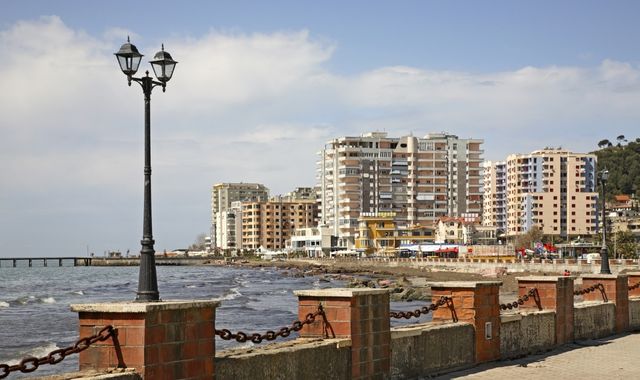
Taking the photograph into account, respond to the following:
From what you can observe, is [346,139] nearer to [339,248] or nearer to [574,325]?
[339,248]

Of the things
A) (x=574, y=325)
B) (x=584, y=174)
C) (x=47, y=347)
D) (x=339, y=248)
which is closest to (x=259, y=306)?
(x=47, y=347)

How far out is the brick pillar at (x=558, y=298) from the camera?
15984mm

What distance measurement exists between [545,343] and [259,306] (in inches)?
1479

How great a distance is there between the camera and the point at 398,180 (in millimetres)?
196000

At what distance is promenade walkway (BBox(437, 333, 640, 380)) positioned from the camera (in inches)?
486

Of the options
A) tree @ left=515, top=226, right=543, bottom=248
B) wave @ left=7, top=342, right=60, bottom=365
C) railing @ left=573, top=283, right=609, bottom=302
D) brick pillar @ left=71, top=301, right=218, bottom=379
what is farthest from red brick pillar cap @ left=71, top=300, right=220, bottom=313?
tree @ left=515, top=226, right=543, bottom=248

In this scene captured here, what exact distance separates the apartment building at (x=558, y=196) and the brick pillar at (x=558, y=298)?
176 meters

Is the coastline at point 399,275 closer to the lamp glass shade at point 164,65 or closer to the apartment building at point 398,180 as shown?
the apartment building at point 398,180

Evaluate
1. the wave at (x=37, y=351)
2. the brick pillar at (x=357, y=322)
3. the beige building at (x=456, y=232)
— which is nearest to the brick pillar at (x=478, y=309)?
the brick pillar at (x=357, y=322)

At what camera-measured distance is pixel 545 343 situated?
15.5 metres

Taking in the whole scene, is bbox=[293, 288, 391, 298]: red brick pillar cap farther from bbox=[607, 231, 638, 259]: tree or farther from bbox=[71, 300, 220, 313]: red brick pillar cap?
bbox=[607, 231, 638, 259]: tree

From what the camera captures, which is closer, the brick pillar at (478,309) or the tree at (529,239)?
the brick pillar at (478,309)

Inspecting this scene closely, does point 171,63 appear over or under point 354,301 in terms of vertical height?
over

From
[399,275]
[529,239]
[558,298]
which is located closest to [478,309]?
[558,298]
